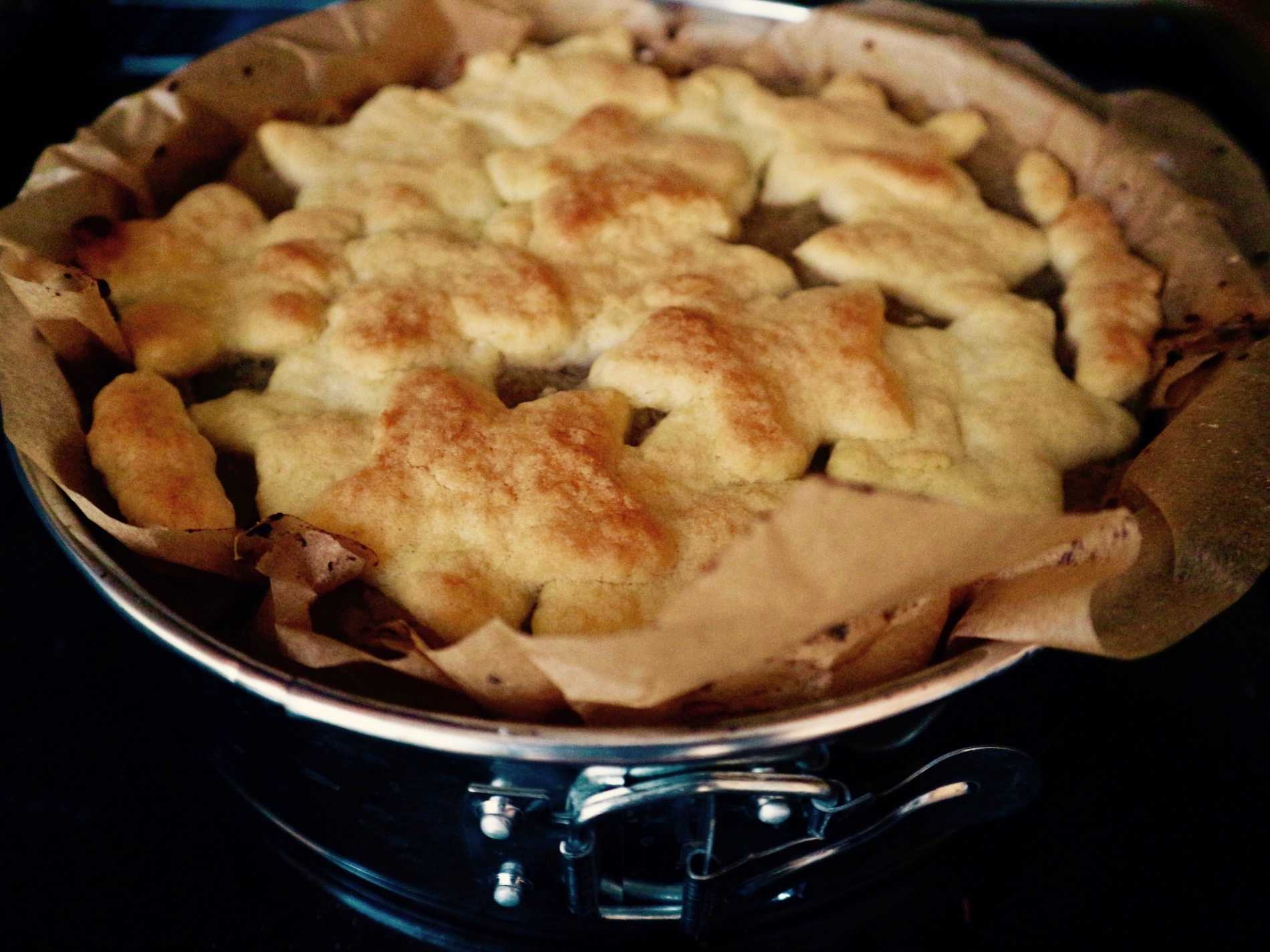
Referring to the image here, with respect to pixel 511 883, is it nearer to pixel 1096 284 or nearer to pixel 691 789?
pixel 691 789

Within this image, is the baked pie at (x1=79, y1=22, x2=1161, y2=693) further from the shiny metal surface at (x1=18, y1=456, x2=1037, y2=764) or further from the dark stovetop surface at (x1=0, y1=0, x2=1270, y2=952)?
the dark stovetop surface at (x1=0, y1=0, x2=1270, y2=952)

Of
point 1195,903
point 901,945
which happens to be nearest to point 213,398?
point 901,945

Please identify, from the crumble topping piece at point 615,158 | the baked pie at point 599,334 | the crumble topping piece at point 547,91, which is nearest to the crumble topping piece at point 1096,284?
the baked pie at point 599,334

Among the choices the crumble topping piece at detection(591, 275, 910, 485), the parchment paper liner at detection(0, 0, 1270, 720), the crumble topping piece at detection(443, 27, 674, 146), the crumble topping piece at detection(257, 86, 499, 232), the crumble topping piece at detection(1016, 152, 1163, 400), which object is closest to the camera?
the parchment paper liner at detection(0, 0, 1270, 720)

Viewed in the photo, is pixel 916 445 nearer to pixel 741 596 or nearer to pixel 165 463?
pixel 741 596

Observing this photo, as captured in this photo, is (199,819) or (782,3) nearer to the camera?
(199,819)

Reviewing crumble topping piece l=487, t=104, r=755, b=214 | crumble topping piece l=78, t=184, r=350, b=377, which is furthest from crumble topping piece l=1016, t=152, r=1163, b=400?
crumble topping piece l=78, t=184, r=350, b=377
